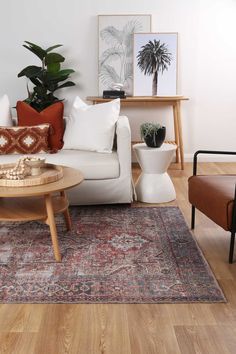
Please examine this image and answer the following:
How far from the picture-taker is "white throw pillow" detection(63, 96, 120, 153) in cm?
362

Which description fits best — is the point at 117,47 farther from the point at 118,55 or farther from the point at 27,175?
the point at 27,175

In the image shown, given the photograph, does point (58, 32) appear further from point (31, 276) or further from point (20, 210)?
point (31, 276)

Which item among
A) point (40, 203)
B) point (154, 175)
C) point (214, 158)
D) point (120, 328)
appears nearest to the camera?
point (120, 328)

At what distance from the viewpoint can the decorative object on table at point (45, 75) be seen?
4742mm

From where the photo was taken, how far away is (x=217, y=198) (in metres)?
2.57

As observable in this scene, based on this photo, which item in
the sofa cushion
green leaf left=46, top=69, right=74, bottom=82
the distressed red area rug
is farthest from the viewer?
green leaf left=46, top=69, right=74, bottom=82

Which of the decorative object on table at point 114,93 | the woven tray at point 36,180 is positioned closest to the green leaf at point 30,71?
the decorative object on table at point 114,93

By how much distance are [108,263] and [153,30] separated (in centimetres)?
345

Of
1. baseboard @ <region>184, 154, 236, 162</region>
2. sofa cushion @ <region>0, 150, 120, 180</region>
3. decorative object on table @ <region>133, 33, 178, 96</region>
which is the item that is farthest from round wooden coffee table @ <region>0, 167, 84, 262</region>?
baseboard @ <region>184, 154, 236, 162</region>

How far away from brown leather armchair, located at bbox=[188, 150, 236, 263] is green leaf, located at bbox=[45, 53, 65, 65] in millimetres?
2483

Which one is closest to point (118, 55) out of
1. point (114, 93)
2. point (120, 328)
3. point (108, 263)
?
point (114, 93)

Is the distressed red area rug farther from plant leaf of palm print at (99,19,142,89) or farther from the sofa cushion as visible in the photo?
plant leaf of palm print at (99,19,142,89)

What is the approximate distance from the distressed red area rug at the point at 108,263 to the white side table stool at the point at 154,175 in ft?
1.01

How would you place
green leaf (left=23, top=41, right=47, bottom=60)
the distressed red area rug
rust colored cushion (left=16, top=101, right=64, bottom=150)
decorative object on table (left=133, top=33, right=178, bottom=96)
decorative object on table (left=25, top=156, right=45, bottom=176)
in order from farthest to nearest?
decorative object on table (left=133, top=33, right=178, bottom=96) → green leaf (left=23, top=41, right=47, bottom=60) → rust colored cushion (left=16, top=101, right=64, bottom=150) → decorative object on table (left=25, top=156, right=45, bottom=176) → the distressed red area rug
